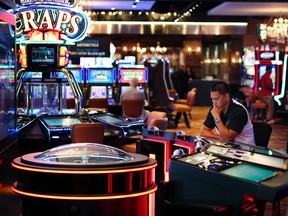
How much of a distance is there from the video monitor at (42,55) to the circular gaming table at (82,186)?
144 inches

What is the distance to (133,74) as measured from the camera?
12.0m

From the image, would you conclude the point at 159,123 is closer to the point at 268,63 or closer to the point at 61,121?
the point at 61,121

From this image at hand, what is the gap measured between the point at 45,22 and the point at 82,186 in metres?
4.08

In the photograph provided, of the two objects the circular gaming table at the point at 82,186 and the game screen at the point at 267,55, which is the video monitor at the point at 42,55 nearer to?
the circular gaming table at the point at 82,186

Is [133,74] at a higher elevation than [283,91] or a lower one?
higher

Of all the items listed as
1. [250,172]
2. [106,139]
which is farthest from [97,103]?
[250,172]

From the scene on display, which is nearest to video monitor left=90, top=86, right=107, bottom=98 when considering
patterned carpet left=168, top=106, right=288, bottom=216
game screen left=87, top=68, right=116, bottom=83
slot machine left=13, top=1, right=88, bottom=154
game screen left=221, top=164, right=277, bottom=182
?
game screen left=87, top=68, right=116, bottom=83

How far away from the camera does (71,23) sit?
22.9ft

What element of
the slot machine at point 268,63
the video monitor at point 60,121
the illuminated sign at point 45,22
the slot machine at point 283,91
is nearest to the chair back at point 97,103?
the illuminated sign at point 45,22

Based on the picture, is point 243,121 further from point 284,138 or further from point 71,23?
point 284,138

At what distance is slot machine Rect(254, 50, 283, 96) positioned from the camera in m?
14.9

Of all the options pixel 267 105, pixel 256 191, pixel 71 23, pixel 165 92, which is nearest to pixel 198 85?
pixel 267 105

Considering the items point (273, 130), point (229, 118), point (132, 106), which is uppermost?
point (229, 118)

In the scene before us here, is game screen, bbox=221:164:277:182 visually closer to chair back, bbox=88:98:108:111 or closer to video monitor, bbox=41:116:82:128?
video monitor, bbox=41:116:82:128
